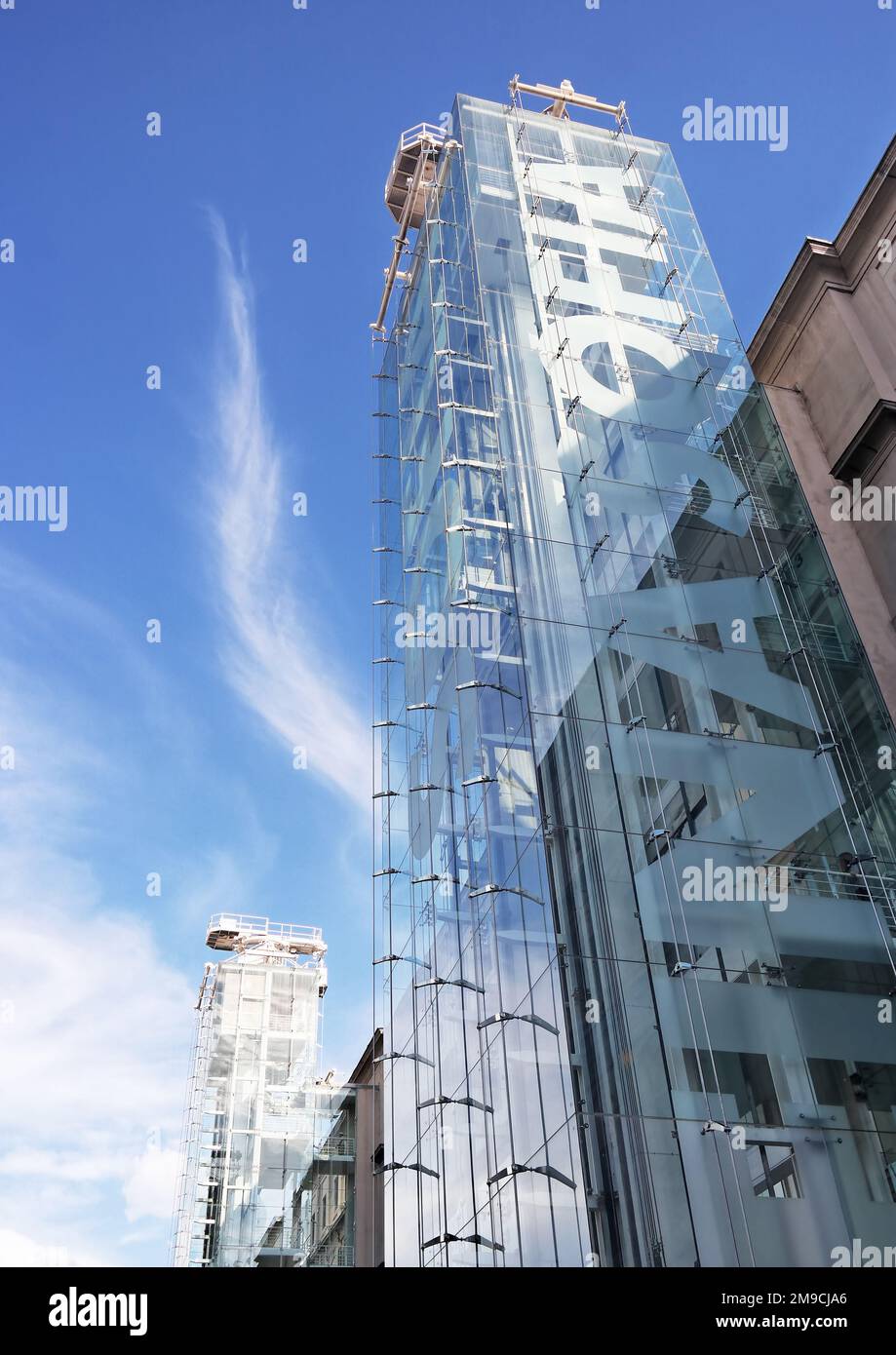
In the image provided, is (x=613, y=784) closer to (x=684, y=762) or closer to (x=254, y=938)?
(x=684, y=762)

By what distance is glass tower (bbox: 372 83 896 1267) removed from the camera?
45.4 feet

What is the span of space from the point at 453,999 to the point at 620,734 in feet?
18.6

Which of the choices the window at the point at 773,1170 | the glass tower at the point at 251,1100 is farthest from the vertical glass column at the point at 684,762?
the glass tower at the point at 251,1100

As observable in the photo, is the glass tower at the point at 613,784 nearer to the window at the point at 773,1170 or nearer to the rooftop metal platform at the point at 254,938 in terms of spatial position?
the window at the point at 773,1170

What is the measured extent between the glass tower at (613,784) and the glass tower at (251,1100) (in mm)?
12890

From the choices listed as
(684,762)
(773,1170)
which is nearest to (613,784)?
(684,762)

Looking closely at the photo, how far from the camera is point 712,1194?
42.0 ft

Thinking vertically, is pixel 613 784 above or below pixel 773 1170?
above

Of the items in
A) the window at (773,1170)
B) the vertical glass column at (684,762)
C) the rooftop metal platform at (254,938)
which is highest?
the rooftop metal platform at (254,938)

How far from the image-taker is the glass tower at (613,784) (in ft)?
45.4

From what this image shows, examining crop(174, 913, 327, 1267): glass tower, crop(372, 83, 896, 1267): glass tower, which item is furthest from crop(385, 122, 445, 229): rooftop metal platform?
crop(174, 913, 327, 1267): glass tower

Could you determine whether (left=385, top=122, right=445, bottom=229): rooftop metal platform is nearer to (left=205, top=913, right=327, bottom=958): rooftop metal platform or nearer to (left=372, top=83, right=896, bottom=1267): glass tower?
(left=372, top=83, right=896, bottom=1267): glass tower

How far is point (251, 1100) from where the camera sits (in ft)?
125

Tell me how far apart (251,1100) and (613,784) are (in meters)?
26.6
